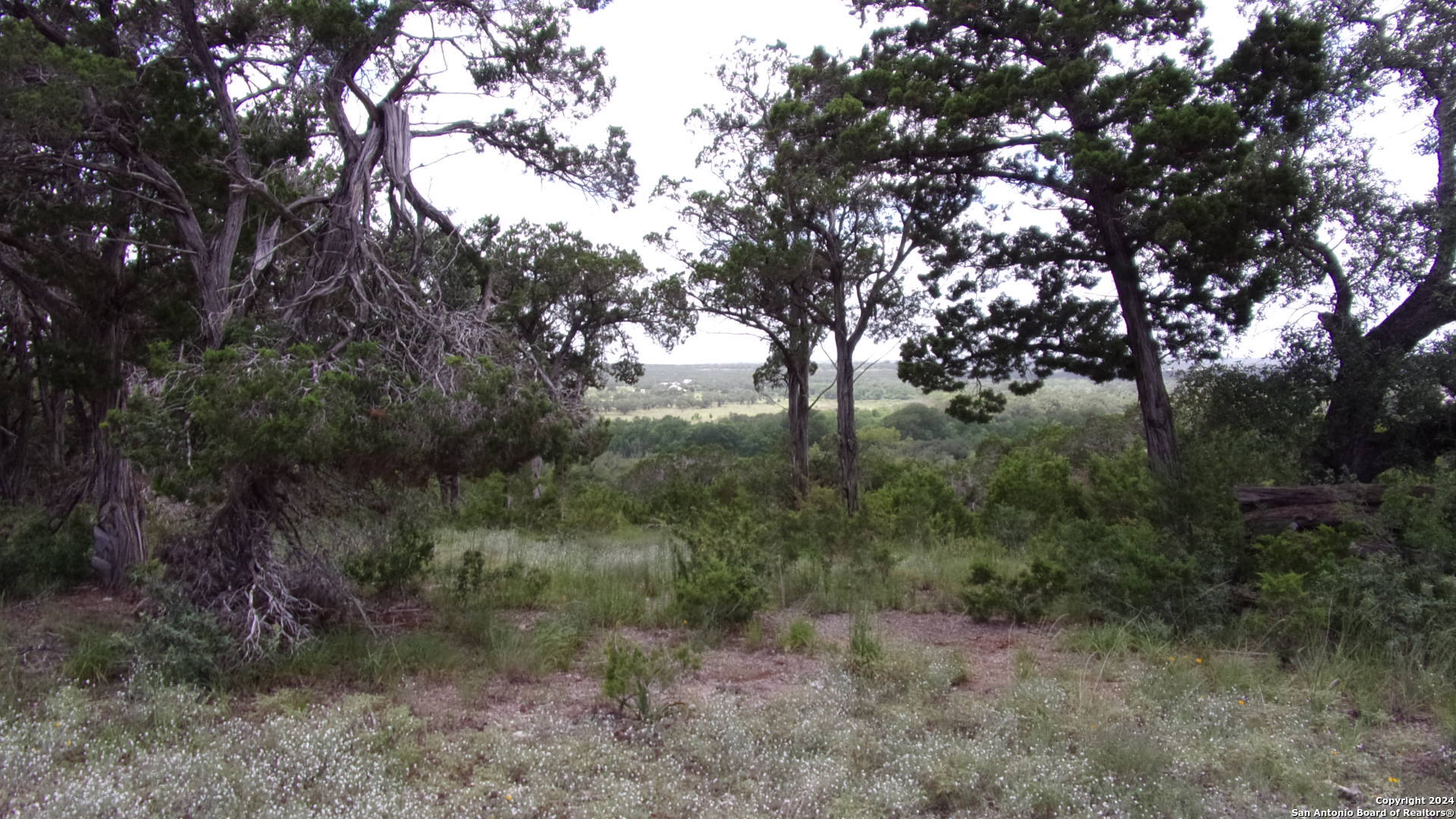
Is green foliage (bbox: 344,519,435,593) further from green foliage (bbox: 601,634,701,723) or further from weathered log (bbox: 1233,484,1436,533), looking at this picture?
weathered log (bbox: 1233,484,1436,533)

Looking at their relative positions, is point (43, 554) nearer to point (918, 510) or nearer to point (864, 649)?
point (864, 649)

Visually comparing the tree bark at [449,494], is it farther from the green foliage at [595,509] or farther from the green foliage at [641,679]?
the green foliage at [595,509]

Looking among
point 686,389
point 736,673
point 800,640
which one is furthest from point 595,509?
point 736,673

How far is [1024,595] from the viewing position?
8039 mm

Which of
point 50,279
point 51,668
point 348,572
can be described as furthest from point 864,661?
point 50,279

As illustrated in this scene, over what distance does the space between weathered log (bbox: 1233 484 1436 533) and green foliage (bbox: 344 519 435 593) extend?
7538 millimetres

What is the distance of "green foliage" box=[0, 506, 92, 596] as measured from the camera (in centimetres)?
840

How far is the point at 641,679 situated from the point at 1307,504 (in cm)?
617

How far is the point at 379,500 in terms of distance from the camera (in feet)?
22.3

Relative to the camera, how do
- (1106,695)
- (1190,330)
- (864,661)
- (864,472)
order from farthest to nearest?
(864,472)
(1190,330)
(864,661)
(1106,695)

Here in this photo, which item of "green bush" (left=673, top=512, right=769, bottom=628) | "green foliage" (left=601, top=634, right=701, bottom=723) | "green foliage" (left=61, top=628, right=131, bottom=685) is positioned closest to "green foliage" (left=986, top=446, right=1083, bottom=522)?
"green bush" (left=673, top=512, right=769, bottom=628)

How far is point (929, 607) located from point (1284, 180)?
6368 mm

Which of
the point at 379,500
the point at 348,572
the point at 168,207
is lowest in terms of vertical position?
the point at 348,572

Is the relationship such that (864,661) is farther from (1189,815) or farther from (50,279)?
(50,279)
